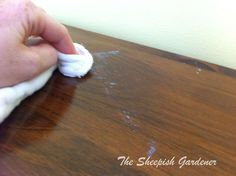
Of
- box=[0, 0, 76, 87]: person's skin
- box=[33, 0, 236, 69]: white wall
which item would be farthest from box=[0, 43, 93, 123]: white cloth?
box=[33, 0, 236, 69]: white wall

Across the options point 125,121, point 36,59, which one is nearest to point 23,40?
point 36,59

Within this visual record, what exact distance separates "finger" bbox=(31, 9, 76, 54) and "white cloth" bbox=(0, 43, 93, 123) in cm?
1

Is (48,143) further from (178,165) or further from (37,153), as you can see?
(178,165)

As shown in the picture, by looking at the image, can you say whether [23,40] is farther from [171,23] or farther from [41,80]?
[171,23]

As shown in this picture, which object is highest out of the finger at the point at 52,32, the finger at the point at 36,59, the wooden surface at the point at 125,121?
the finger at the point at 52,32

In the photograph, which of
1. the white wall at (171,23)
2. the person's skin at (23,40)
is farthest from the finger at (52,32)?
the white wall at (171,23)

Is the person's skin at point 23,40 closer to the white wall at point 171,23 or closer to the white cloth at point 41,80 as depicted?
the white cloth at point 41,80

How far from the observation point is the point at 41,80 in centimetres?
40

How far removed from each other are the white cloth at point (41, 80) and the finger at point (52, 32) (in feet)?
0.04

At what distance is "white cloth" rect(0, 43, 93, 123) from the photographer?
1.12ft

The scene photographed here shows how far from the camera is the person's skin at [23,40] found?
35 cm

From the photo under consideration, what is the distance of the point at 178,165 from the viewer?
302 millimetres

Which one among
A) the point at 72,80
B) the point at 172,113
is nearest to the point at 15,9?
the point at 72,80

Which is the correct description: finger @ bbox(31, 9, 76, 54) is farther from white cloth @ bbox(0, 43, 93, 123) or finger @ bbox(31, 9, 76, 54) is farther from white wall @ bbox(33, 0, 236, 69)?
white wall @ bbox(33, 0, 236, 69)
